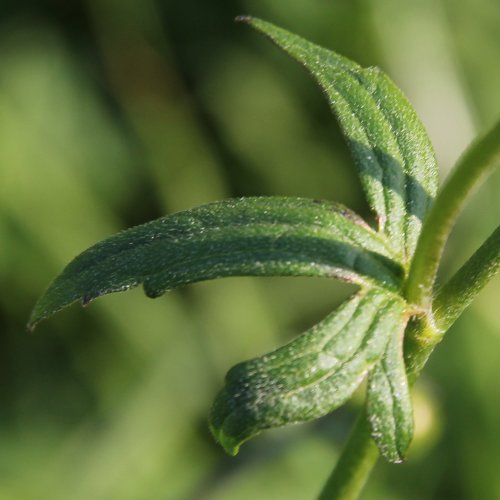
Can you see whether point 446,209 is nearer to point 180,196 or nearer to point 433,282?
point 433,282

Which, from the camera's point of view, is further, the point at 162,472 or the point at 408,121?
the point at 162,472

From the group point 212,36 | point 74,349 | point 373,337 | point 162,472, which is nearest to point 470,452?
point 162,472

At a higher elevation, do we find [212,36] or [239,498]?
[212,36]

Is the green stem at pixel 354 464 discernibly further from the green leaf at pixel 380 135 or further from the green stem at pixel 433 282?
the green leaf at pixel 380 135

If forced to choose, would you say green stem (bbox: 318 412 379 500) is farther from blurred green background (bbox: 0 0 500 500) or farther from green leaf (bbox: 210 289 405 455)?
blurred green background (bbox: 0 0 500 500)

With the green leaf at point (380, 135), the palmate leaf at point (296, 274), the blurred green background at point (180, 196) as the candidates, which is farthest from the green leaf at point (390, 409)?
the blurred green background at point (180, 196)

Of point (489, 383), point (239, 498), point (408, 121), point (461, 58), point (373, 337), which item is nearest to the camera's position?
point (373, 337)

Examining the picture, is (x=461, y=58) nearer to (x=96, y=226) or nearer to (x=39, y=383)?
(x=96, y=226)
